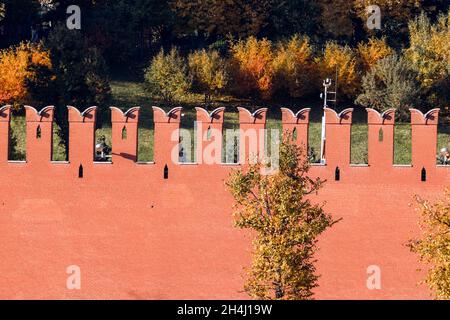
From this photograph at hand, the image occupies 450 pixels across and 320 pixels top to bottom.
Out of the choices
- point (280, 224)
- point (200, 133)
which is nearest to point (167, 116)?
point (200, 133)

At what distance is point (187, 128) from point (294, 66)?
6.32 m

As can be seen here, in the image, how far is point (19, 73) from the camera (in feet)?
180

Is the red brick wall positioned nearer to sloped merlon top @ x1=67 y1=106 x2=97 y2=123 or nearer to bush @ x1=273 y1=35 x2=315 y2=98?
sloped merlon top @ x1=67 y1=106 x2=97 y2=123

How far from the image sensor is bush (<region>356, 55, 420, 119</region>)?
189 ft

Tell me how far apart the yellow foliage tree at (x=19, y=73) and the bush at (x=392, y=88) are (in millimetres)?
12755

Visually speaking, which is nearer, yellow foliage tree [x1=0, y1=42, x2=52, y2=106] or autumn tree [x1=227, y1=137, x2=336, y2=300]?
autumn tree [x1=227, y1=137, x2=336, y2=300]

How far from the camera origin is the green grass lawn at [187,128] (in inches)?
2044

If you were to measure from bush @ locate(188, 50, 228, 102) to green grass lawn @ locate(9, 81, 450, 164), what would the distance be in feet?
1.83

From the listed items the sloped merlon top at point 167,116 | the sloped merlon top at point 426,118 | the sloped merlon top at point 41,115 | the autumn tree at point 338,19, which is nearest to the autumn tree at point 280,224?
the sloped merlon top at point 167,116

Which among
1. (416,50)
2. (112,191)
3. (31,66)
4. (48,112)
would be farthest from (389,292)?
(416,50)

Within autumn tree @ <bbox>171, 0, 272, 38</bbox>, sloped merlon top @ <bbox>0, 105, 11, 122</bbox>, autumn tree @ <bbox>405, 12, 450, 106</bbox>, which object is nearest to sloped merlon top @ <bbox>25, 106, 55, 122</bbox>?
sloped merlon top @ <bbox>0, 105, 11, 122</bbox>

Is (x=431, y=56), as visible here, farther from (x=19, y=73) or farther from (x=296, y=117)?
(x=296, y=117)

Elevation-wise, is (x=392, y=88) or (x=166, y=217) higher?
(x=392, y=88)

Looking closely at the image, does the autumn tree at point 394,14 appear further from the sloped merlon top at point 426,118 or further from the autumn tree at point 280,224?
the autumn tree at point 280,224
